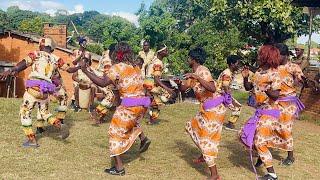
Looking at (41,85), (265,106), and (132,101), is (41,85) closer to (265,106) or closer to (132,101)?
(132,101)

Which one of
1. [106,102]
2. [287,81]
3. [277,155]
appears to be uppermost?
[287,81]

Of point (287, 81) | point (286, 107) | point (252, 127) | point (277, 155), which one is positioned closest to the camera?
point (252, 127)

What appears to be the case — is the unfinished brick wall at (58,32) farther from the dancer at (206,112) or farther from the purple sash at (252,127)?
the purple sash at (252,127)

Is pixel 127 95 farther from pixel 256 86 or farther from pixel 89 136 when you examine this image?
pixel 89 136

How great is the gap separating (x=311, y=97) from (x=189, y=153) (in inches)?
313

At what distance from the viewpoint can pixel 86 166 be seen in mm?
7121

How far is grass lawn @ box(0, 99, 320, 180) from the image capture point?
22.4 feet

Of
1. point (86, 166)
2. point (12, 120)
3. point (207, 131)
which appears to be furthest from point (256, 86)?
point (12, 120)

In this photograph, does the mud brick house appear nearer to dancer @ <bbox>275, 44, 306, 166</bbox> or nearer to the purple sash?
dancer @ <bbox>275, 44, 306, 166</bbox>

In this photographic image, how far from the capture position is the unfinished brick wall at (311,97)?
47.7 ft

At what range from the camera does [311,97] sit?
1490cm

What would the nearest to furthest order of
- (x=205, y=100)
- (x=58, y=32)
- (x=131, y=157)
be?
(x=205, y=100) < (x=131, y=157) < (x=58, y=32)

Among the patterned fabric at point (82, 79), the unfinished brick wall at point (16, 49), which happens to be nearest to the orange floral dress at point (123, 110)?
the patterned fabric at point (82, 79)

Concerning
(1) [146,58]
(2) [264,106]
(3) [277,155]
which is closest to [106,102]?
(1) [146,58]
